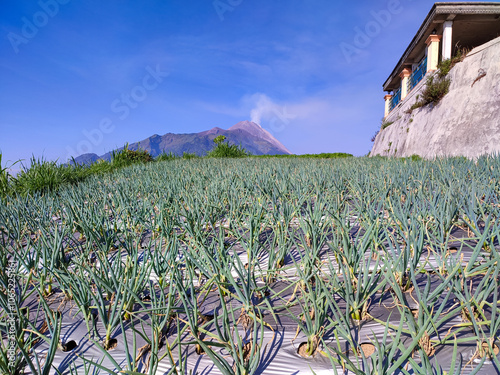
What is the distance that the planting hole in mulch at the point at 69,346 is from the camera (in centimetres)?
93

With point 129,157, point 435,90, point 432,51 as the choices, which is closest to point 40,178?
point 129,157

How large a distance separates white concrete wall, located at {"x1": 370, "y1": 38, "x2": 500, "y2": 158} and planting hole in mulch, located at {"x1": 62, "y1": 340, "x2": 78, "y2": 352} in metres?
6.42

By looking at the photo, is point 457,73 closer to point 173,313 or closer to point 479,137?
point 479,137

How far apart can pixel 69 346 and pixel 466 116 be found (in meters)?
9.87

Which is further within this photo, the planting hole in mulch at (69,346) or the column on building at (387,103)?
the column on building at (387,103)

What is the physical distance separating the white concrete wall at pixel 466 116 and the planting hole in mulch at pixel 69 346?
6419 millimetres

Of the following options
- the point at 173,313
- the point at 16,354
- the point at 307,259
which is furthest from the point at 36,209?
the point at 307,259

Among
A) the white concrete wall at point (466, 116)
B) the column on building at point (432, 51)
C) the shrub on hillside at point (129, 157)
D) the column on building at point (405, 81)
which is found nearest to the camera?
the white concrete wall at point (466, 116)

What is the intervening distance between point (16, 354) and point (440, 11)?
1384cm

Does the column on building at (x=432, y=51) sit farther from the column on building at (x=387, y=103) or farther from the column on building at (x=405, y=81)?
the column on building at (x=387, y=103)

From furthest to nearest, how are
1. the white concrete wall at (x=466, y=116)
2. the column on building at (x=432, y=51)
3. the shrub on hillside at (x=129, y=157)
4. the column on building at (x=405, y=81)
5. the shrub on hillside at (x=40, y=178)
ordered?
1. the column on building at (x=405, y=81)
2. the column on building at (x=432, y=51)
3. the shrub on hillside at (x=129, y=157)
4. the white concrete wall at (x=466, y=116)
5. the shrub on hillside at (x=40, y=178)

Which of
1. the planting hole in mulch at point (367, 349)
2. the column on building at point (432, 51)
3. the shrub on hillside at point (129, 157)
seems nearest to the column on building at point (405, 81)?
the column on building at point (432, 51)

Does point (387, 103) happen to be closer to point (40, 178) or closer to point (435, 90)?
point (435, 90)

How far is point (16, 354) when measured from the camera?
868 mm
